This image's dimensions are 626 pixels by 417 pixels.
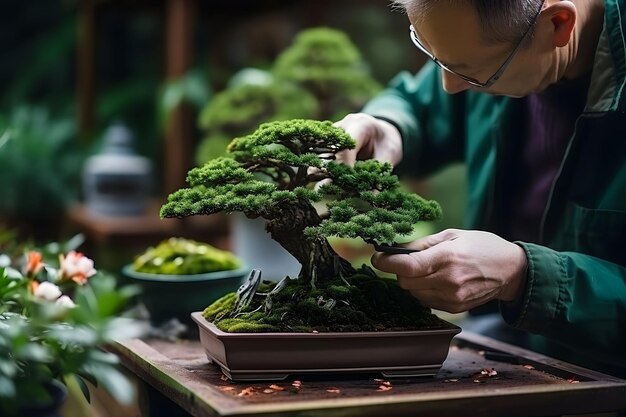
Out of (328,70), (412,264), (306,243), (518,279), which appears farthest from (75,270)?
(328,70)

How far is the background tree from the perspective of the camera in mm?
1255

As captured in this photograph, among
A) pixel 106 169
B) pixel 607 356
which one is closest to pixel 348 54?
pixel 106 169

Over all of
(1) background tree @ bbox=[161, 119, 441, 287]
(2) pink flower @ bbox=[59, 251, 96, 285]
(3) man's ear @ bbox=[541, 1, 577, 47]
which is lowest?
(2) pink flower @ bbox=[59, 251, 96, 285]

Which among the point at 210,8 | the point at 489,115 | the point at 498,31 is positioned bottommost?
the point at 489,115

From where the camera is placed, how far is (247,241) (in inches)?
116

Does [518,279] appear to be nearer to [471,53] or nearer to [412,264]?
[412,264]

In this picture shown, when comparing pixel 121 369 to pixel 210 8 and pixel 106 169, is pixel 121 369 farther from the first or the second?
pixel 210 8

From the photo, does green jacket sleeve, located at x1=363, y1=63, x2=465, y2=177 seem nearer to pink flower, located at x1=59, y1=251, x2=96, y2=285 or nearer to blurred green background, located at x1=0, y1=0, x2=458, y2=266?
pink flower, located at x1=59, y1=251, x2=96, y2=285

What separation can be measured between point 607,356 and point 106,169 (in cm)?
276

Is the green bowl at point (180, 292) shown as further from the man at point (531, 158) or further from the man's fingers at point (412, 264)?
the man's fingers at point (412, 264)

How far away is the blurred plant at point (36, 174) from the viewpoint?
4574 millimetres

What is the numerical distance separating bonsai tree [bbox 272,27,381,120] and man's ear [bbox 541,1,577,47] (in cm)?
148

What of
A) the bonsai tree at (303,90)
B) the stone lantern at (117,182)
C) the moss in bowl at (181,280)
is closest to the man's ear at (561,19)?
the moss in bowl at (181,280)

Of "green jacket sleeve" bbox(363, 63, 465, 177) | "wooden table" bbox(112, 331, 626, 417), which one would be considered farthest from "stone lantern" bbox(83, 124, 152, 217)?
"wooden table" bbox(112, 331, 626, 417)
